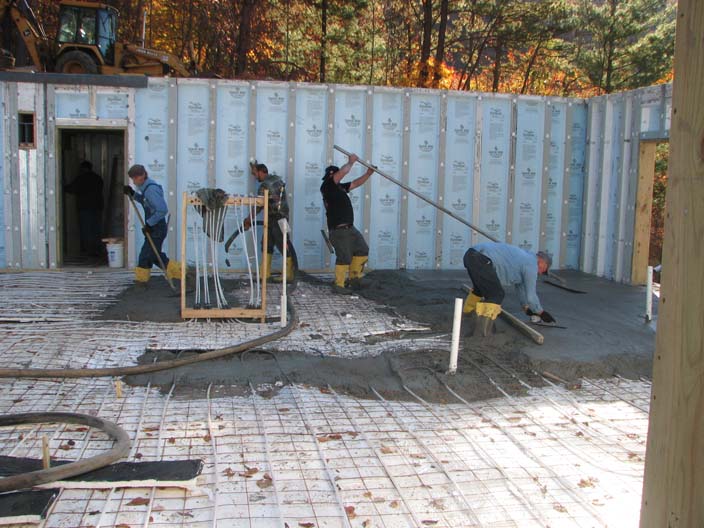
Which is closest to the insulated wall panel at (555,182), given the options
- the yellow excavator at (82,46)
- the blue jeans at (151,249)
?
the blue jeans at (151,249)

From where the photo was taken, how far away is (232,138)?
9133 millimetres

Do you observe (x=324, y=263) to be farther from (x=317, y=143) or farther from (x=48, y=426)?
(x=48, y=426)

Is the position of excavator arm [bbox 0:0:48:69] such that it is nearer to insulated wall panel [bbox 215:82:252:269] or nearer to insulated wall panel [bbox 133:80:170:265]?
insulated wall panel [bbox 133:80:170:265]

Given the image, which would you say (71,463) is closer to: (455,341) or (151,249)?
(455,341)

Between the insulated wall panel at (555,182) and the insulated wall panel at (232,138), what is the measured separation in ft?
14.5

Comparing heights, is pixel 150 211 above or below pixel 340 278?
above

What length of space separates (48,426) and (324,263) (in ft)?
19.8

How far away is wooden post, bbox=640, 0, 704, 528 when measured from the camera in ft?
4.18

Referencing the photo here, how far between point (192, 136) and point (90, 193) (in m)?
2.68

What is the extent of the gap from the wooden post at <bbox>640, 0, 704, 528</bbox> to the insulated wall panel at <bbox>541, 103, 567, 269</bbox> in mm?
8981

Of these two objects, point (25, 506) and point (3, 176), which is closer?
point (25, 506)

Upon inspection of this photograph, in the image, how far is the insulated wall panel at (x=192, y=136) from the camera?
8992 millimetres

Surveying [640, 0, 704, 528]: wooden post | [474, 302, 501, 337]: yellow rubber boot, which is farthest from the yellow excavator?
[640, 0, 704, 528]: wooden post

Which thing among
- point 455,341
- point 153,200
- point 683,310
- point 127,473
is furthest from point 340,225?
point 683,310
